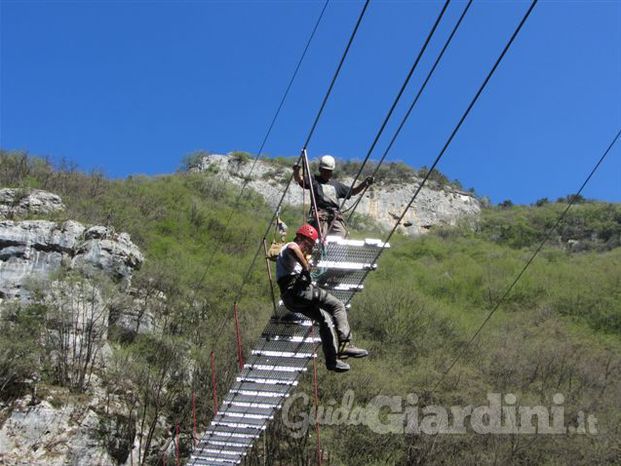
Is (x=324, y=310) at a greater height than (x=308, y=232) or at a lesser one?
lesser

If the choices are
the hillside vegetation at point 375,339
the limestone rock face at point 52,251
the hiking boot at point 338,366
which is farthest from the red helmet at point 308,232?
the limestone rock face at point 52,251

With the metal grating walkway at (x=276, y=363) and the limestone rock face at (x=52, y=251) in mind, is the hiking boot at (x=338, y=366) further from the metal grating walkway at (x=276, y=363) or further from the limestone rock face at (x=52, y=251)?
the limestone rock face at (x=52, y=251)

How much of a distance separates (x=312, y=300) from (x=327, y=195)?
178 cm

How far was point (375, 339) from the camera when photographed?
33.4 m

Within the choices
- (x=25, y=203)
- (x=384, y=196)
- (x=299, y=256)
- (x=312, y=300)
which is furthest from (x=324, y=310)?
(x=384, y=196)

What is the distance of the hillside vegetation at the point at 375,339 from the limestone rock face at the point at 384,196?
741 inches

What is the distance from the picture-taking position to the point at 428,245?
62.8 metres

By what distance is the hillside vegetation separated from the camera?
27500 mm

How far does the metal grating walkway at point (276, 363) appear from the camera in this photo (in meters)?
10.1

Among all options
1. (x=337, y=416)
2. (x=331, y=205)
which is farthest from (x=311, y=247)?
(x=337, y=416)

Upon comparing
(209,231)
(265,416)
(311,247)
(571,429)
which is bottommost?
(209,231)

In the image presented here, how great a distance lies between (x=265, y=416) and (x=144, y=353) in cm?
1806

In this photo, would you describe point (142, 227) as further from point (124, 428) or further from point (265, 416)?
point (265, 416)

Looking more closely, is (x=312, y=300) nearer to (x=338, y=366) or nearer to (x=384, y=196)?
(x=338, y=366)
